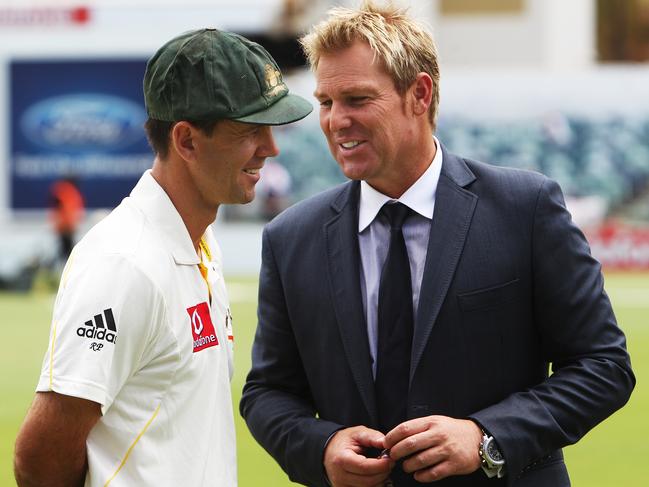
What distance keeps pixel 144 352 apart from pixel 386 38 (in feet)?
3.81

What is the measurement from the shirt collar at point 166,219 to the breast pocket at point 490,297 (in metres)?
0.75

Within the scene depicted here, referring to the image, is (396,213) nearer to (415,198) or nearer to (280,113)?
(415,198)

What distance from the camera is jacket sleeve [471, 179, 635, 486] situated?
129 inches

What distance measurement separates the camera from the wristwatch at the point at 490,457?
322 cm

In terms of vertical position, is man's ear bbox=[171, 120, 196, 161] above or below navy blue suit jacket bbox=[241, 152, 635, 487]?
above

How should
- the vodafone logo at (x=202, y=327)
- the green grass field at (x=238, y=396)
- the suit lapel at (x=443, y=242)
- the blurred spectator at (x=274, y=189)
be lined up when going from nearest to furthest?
1. the vodafone logo at (x=202, y=327)
2. the suit lapel at (x=443, y=242)
3. the green grass field at (x=238, y=396)
4. the blurred spectator at (x=274, y=189)

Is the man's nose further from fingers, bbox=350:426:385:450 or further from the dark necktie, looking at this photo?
fingers, bbox=350:426:385:450

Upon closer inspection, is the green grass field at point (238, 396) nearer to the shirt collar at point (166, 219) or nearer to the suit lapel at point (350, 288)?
the suit lapel at point (350, 288)

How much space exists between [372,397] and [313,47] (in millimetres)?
1007

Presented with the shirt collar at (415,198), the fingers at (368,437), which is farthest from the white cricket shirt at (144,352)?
the shirt collar at (415,198)

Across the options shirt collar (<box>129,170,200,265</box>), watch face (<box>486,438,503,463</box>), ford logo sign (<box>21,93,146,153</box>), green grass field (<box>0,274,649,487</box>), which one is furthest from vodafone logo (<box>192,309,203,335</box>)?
ford logo sign (<box>21,93,146,153</box>)

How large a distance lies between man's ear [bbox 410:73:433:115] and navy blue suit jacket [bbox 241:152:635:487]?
0.64 feet

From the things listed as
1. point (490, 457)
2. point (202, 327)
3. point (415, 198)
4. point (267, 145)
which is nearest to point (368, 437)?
point (490, 457)

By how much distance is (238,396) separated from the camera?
34.5ft
